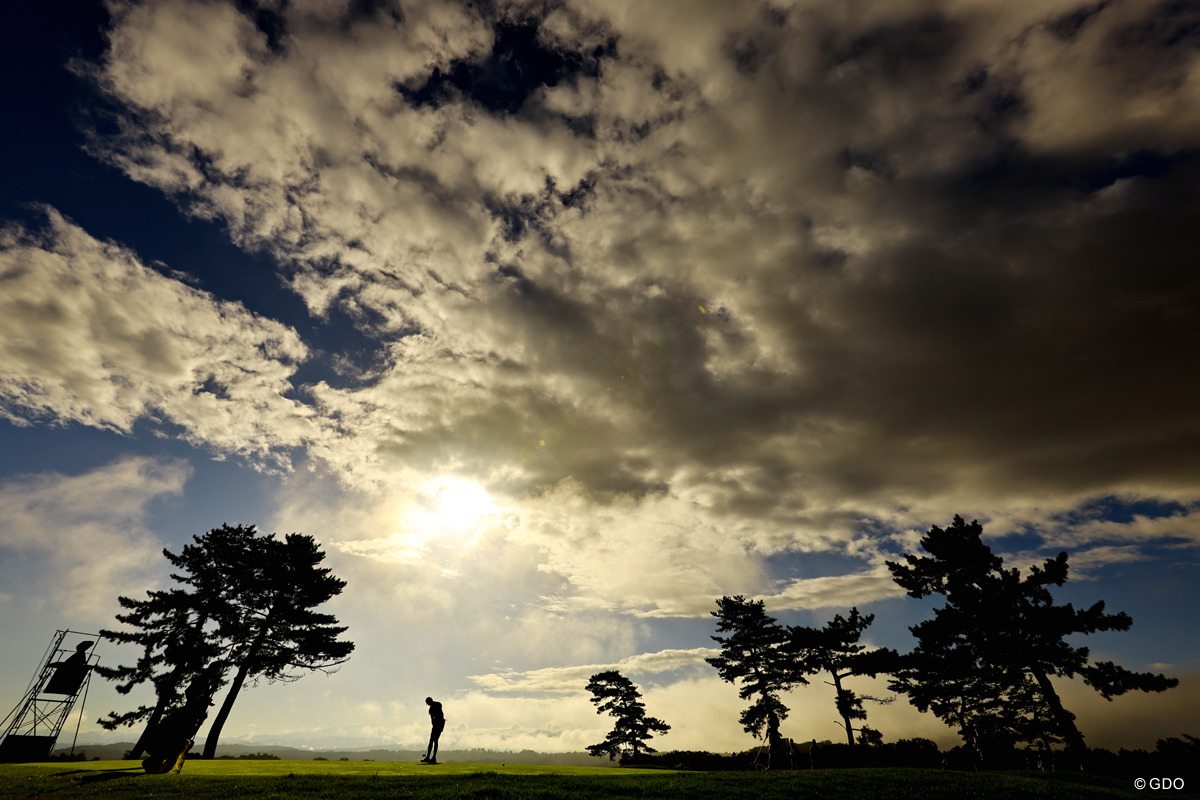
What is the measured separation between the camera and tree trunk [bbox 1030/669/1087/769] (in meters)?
26.1

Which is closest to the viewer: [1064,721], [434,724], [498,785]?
[498,785]

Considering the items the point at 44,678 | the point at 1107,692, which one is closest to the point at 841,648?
the point at 1107,692

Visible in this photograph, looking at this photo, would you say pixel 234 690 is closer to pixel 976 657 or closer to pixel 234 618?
pixel 234 618

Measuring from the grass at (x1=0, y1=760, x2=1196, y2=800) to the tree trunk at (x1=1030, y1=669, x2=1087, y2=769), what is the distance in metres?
7.05

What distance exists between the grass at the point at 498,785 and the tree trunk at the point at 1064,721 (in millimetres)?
7050

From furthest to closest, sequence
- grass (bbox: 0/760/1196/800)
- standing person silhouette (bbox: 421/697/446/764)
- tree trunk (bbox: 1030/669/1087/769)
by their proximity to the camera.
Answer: tree trunk (bbox: 1030/669/1087/769) → standing person silhouette (bbox: 421/697/446/764) → grass (bbox: 0/760/1196/800)

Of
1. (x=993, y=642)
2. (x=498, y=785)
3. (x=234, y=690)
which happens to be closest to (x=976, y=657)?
(x=993, y=642)

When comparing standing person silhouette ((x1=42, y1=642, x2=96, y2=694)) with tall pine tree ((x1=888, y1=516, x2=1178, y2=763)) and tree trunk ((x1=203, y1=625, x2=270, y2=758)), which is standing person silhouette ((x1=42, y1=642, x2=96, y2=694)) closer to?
tree trunk ((x1=203, y1=625, x2=270, y2=758))

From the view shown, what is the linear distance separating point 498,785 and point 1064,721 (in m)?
32.0

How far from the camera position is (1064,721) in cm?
2675

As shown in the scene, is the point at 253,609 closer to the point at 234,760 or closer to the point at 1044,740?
the point at 234,760

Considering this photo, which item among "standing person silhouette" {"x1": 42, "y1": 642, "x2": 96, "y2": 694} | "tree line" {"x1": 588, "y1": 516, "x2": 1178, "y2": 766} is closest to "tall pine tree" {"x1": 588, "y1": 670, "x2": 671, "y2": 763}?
"tree line" {"x1": 588, "y1": 516, "x2": 1178, "y2": 766}

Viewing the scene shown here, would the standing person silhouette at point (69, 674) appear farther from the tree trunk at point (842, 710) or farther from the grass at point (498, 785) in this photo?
the tree trunk at point (842, 710)

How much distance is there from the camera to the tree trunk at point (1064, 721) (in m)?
26.1
